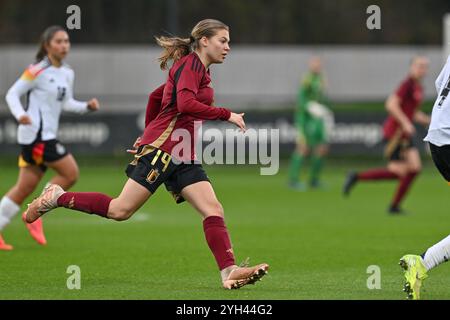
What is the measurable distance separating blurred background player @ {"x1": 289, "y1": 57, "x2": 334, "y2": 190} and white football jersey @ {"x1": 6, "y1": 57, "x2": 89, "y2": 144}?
9646 millimetres

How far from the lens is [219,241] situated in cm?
865

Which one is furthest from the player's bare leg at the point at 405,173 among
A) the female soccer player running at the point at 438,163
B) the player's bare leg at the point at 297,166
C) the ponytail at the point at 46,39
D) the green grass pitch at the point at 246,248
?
the female soccer player running at the point at 438,163

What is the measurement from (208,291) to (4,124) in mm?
17179

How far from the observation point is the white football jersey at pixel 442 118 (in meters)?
8.13

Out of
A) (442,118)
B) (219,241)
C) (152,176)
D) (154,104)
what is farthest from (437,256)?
(154,104)

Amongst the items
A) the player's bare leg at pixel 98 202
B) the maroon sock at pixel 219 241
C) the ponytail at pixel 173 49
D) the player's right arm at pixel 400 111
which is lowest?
the maroon sock at pixel 219 241

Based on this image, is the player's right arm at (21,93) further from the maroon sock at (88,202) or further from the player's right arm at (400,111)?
the player's right arm at (400,111)

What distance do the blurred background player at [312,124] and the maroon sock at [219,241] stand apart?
1242 centimetres

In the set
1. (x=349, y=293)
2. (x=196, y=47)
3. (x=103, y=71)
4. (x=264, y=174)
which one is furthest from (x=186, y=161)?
(x=103, y=71)

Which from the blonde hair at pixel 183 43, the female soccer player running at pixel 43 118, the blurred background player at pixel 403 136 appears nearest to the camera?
the blonde hair at pixel 183 43

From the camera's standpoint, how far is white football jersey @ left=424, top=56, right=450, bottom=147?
813 cm

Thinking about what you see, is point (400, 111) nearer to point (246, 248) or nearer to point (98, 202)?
point (246, 248)

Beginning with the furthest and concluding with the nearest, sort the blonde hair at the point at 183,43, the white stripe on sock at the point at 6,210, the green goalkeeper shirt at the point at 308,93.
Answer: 1. the green goalkeeper shirt at the point at 308,93
2. the white stripe on sock at the point at 6,210
3. the blonde hair at the point at 183,43
